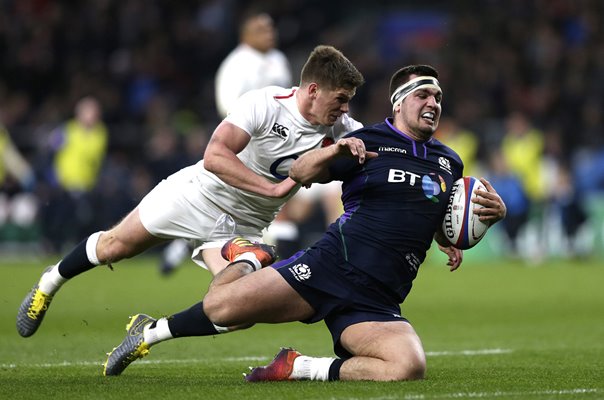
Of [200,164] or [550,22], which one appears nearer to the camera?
[200,164]

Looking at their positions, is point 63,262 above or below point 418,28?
below

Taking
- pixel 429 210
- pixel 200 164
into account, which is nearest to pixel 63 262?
pixel 200 164

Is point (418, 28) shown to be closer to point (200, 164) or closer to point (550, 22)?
point (550, 22)

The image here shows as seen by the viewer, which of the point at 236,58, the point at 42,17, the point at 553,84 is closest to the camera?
the point at 236,58

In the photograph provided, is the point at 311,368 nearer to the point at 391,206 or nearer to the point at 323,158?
the point at 391,206

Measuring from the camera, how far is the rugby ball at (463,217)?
22.7 ft

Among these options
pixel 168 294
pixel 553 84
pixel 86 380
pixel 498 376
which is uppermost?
pixel 553 84

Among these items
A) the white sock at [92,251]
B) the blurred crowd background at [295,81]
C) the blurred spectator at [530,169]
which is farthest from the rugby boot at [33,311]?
the blurred spectator at [530,169]

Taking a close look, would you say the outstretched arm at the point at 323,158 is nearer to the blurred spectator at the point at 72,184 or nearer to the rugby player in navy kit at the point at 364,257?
the rugby player in navy kit at the point at 364,257

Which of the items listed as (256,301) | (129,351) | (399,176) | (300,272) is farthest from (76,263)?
(399,176)

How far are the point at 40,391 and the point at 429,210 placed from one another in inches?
92.0

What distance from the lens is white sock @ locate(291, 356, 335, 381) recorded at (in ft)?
21.9

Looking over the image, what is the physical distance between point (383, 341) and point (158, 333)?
52.5 inches

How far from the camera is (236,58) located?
11.6m
